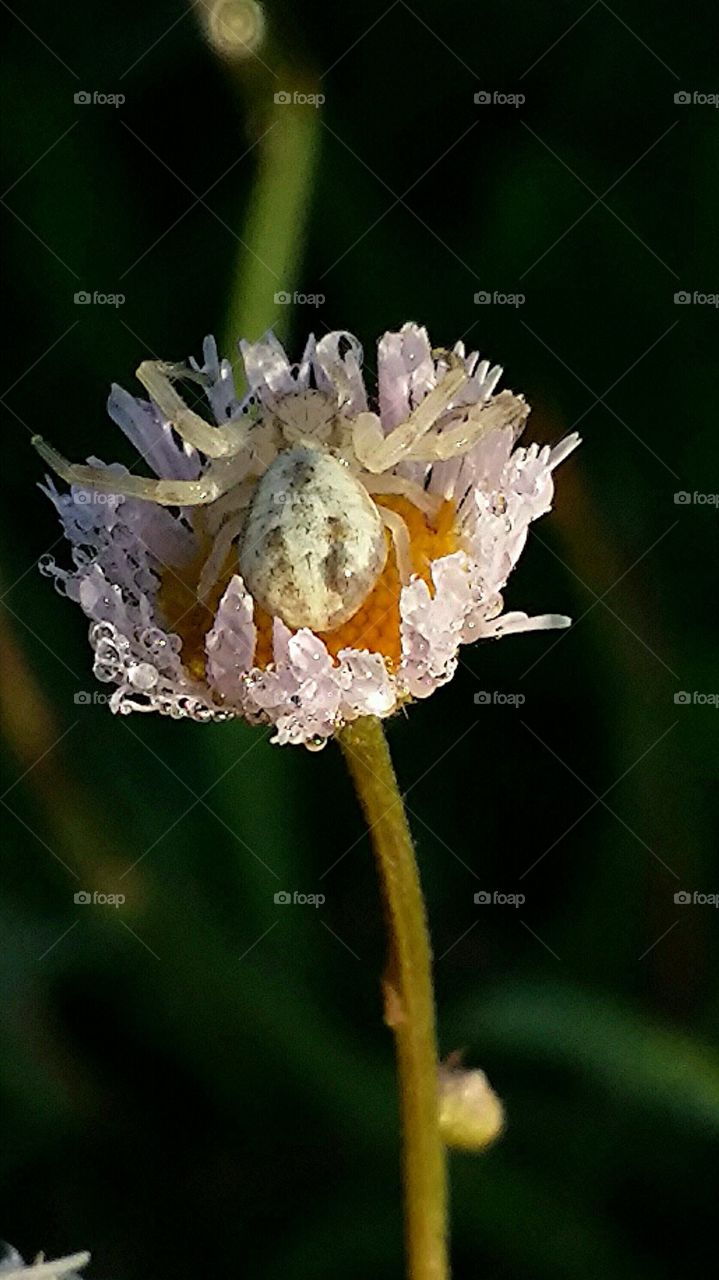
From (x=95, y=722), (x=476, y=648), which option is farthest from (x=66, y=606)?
(x=476, y=648)

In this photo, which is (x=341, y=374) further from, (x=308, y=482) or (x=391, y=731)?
(x=391, y=731)

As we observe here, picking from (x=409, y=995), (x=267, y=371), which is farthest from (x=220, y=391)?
(x=409, y=995)

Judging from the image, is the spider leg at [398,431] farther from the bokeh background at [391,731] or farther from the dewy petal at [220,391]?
the bokeh background at [391,731]

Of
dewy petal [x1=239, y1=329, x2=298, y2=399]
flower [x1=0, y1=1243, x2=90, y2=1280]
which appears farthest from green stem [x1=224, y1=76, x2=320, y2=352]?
flower [x1=0, y1=1243, x2=90, y2=1280]

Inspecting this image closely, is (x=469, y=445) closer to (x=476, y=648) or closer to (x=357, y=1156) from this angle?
(x=476, y=648)

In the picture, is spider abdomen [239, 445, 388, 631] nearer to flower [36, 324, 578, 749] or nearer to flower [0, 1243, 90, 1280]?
flower [36, 324, 578, 749]

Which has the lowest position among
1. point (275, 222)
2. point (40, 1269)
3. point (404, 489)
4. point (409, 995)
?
point (40, 1269)

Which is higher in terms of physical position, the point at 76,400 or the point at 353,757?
the point at 76,400
